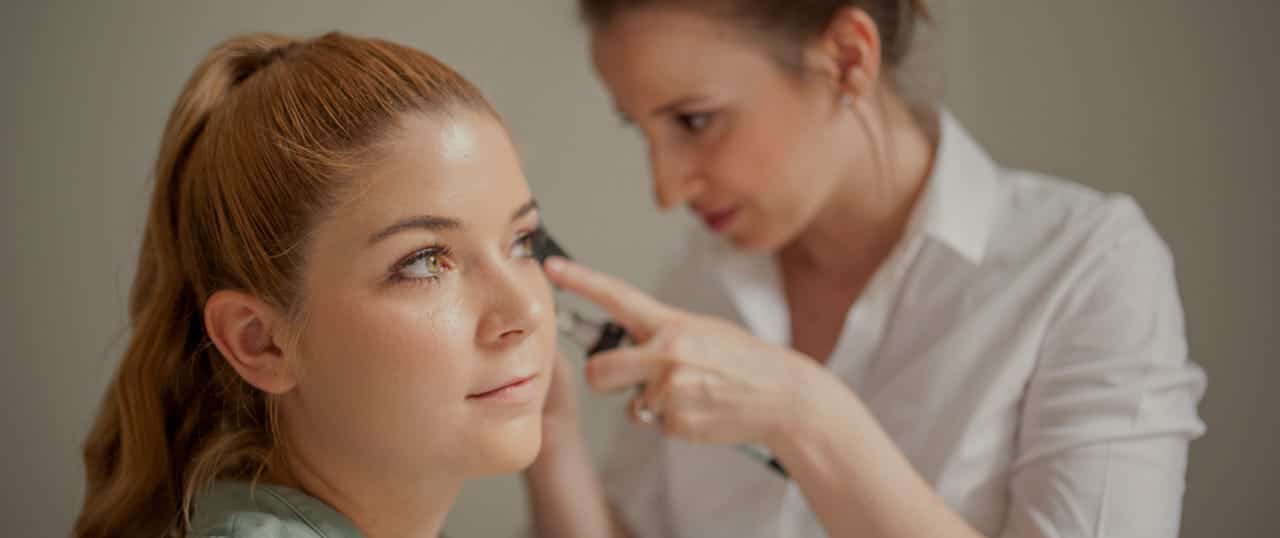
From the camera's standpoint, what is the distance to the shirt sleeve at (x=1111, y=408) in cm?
96

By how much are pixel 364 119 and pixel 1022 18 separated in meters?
0.91

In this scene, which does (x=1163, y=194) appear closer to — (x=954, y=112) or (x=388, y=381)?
(x=954, y=112)

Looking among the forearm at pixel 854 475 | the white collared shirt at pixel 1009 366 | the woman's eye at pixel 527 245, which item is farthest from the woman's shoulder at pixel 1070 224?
the woman's eye at pixel 527 245

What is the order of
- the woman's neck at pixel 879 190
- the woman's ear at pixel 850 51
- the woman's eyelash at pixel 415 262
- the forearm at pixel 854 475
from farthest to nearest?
the woman's neck at pixel 879 190
the woman's ear at pixel 850 51
the forearm at pixel 854 475
the woman's eyelash at pixel 415 262

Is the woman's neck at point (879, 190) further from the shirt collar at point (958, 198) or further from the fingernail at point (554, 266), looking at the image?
the fingernail at point (554, 266)

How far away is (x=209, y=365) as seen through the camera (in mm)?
899

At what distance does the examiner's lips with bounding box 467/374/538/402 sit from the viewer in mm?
802

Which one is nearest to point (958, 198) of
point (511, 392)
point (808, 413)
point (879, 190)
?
point (879, 190)

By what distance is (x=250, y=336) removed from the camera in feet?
2.64

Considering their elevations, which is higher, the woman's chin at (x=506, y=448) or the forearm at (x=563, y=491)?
the woman's chin at (x=506, y=448)

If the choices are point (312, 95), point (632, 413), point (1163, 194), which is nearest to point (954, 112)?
point (1163, 194)

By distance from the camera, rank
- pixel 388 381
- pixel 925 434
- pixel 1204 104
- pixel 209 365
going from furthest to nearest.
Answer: pixel 1204 104 < pixel 925 434 < pixel 209 365 < pixel 388 381

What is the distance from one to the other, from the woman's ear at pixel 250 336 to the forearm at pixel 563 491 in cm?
40

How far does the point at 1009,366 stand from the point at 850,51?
334mm
